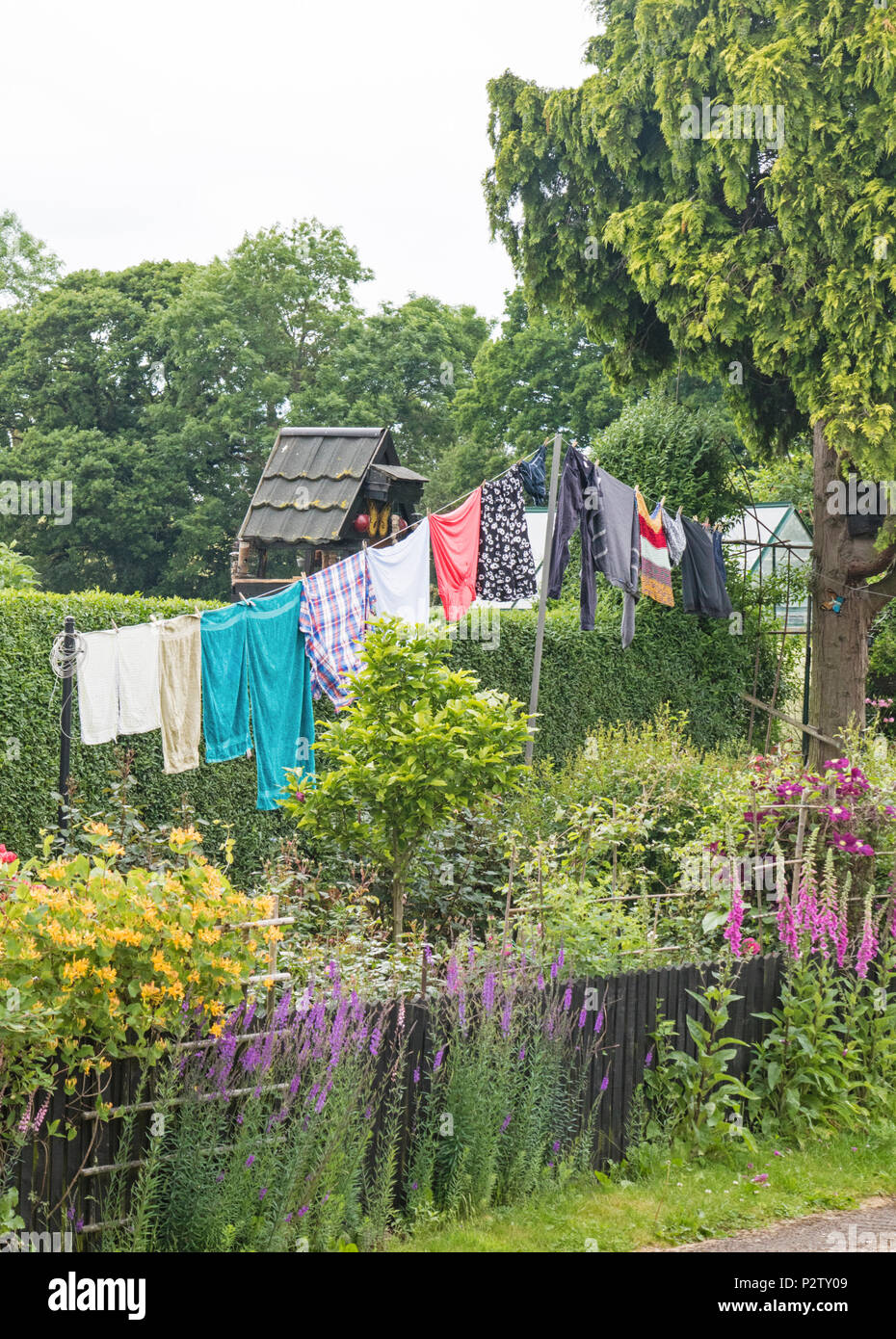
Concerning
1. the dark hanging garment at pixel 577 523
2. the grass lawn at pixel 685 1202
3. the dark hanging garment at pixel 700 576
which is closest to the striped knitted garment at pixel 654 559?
the dark hanging garment at pixel 700 576

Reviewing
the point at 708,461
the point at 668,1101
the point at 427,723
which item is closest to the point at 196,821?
the point at 427,723

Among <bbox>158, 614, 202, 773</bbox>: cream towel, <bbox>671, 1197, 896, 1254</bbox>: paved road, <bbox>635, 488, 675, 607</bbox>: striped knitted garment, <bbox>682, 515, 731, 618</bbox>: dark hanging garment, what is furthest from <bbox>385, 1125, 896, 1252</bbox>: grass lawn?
<bbox>682, 515, 731, 618</bbox>: dark hanging garment

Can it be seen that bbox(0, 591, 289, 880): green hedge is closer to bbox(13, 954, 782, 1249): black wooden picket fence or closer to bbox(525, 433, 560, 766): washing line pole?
bbox(525, 433, 560, 766): washing line pole

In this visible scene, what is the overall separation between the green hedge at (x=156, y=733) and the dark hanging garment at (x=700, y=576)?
0.90 metres

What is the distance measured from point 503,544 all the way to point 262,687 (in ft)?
8.17

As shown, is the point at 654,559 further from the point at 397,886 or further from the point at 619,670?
the point at 397,886

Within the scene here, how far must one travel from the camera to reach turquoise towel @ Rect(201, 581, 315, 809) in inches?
318

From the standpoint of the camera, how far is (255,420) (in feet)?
110

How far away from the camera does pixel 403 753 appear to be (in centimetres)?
644

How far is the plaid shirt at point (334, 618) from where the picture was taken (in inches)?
339

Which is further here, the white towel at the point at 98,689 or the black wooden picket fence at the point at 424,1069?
the white towel at the point at 98,689

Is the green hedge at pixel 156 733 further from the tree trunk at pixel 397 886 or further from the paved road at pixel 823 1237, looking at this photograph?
the paved road at pixel 823 1237

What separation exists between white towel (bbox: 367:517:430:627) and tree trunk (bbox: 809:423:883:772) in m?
6.14

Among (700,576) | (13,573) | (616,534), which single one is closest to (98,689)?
(13,573)
